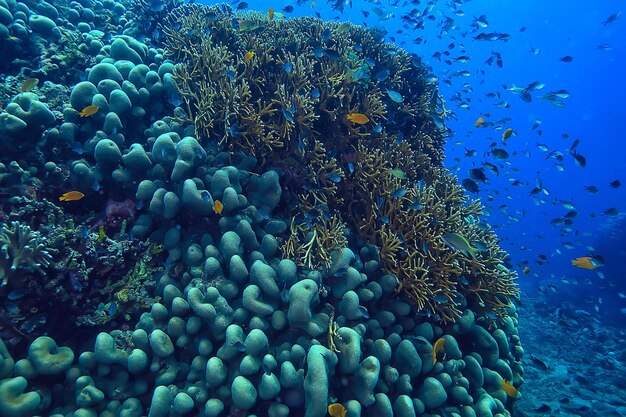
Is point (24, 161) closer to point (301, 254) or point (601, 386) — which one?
point (301, 254)

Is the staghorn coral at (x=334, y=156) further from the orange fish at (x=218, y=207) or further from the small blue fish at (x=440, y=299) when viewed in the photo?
the orange fish at (x=218, y=207)

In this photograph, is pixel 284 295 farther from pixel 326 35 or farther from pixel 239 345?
pixel 326 35

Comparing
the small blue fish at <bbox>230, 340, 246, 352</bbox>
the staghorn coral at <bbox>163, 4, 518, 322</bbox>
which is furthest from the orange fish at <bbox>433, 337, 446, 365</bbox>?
the small blue fish at <bbox>230, 340, 246, 352</bbox>

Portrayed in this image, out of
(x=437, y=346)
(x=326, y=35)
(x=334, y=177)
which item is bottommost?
(x=437, y=346)

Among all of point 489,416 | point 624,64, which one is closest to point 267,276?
point 489,416

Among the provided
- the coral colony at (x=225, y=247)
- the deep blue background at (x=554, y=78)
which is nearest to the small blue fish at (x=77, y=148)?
the coral colony at (x=225, y=247)

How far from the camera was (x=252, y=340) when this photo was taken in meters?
3.52

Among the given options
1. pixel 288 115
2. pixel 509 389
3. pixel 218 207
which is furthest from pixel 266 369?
pixel 509 389

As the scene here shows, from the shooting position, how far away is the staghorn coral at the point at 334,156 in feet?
15.9

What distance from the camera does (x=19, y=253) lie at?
342 cm

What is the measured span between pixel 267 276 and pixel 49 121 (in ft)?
11.9

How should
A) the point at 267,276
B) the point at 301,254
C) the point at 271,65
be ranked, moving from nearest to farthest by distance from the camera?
the point at 267,276
the point at 301,254
the point at 271,65

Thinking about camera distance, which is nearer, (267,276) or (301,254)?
(267,276)

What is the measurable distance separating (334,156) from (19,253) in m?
4.26
